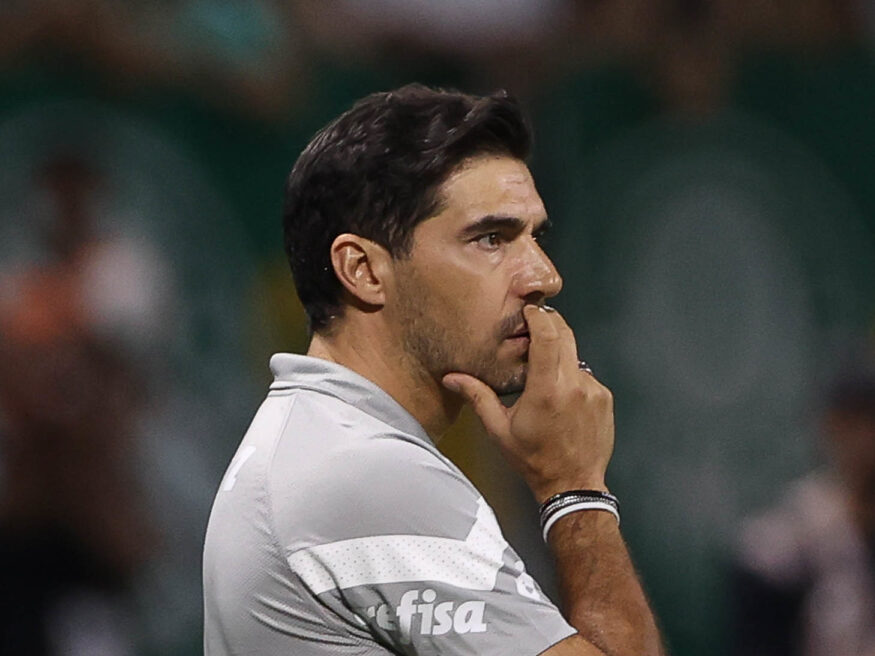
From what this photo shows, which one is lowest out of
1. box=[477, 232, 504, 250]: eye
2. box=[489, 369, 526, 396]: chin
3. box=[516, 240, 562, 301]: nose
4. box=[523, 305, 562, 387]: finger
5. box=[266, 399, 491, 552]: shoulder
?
box=[266, 399, 491, 552]: shoulder

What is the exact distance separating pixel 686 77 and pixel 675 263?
2.15 ft

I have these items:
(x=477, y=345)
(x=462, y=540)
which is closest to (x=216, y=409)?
(x=477, y=345)

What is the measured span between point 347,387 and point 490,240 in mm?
302

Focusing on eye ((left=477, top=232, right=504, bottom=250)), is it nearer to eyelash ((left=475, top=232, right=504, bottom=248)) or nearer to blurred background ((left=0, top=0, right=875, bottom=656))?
eyelash ((left=475, top=232, right=504, bottom=248))

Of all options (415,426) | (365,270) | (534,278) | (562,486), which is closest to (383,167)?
(365,270)

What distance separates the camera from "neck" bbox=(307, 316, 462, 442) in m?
2.12

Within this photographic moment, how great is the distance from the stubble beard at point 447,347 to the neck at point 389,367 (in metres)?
0.02

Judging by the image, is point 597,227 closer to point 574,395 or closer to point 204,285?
point 204,285

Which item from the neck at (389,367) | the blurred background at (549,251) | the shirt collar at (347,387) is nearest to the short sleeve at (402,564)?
the shirt collar at (347,387)

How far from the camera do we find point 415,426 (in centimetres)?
208

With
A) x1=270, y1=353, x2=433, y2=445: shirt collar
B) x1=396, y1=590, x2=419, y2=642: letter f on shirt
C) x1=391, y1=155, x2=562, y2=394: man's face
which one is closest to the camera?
x1=396, y1=590, x2=419, y2=642: letter f on shirt

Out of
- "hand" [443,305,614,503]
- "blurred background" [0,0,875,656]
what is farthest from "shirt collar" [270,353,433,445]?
"blurred background" [0,0,875,656]

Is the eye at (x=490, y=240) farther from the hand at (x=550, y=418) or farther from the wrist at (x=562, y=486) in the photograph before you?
the wrist at (x=562, y=486)

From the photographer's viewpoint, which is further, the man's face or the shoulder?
the man's face
